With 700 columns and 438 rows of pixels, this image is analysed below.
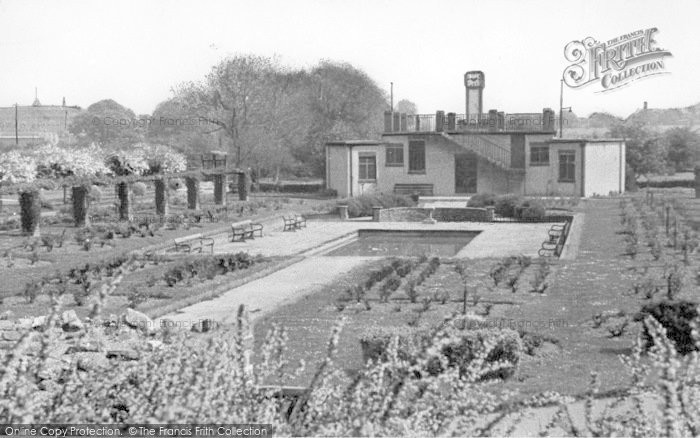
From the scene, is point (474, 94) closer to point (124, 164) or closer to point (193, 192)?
point (193, 192)

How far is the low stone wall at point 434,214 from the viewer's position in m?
40.4

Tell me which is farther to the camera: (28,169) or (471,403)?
(28,169)

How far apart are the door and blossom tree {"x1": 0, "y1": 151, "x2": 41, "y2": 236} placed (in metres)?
25.3

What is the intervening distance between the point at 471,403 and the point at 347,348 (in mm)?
9294

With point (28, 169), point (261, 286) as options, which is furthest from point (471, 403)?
point (28, 169)

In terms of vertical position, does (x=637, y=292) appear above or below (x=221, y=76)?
below

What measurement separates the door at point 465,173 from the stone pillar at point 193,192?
16.8 metres

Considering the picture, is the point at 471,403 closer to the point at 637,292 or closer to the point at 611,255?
the point at 637,292

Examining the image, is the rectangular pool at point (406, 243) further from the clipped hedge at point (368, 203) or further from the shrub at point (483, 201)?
the shrub at point (483, 201)

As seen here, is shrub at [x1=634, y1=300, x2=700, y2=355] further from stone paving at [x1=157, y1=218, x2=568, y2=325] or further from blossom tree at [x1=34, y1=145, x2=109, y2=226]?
blossom tree at [x1=34, y1=145, x2=109, y2=226]

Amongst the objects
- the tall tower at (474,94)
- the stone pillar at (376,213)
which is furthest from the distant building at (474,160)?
the stone pillar at (376,213)

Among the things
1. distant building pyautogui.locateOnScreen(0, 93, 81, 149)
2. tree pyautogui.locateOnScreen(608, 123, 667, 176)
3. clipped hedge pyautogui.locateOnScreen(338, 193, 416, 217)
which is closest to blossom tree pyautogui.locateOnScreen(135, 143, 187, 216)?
clipped hedge pyautogui.locateOnScreen(338, 193, 416, 217)

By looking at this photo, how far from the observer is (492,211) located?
39.8m

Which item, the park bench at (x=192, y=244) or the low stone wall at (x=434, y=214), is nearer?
the park bench at (x=192, y=244)
